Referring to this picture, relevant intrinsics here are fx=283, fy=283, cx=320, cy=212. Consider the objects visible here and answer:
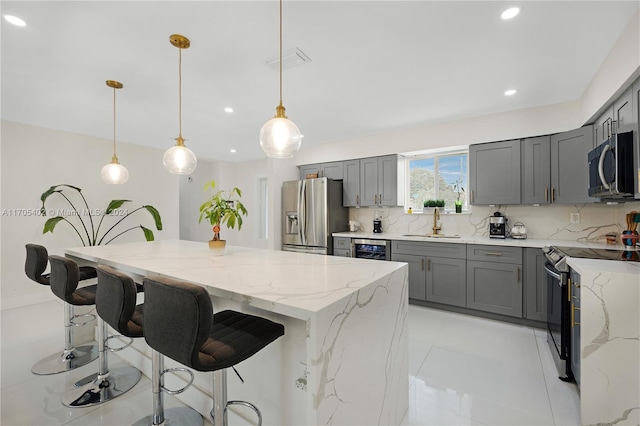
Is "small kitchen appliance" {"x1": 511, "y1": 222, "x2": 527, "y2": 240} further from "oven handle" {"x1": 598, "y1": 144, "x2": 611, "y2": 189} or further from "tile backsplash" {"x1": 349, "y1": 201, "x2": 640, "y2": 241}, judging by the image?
"oven handle" {"x1": 598, "y1": 144, "x2": 611, "y2": 189}

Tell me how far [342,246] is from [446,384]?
2.50 m

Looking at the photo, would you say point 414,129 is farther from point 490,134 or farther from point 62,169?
point 62,169

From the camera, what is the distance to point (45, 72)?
2543 mm

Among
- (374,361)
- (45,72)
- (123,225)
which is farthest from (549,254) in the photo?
(123,225)

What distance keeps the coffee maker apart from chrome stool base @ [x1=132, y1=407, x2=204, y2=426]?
3524 mm

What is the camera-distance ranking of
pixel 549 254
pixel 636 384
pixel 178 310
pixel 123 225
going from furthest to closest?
pixel 123 225, pixel 549 254, pixel 636 384, pixel 178 310

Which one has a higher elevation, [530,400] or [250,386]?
[250,386]

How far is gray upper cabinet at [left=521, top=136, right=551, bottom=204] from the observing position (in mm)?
3195

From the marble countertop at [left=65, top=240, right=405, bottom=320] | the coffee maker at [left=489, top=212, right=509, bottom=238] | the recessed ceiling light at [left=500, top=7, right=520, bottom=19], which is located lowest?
the marble countertop at [left=65, top=240, right=405, bottom=320]

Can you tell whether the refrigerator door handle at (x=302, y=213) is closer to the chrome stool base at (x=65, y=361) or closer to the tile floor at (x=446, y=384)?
the tile floor at (x=446, y=384)

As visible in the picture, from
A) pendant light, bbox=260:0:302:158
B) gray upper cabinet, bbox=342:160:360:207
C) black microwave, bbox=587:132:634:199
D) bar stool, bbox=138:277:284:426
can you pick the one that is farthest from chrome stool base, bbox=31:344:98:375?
black microwave, bbox=587:132:634:199

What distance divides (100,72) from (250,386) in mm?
2902

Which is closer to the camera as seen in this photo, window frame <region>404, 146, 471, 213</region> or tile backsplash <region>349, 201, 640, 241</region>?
tile backsplash <region>349, 201, 640, 241</region>

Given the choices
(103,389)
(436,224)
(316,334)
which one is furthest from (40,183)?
(436,224)
